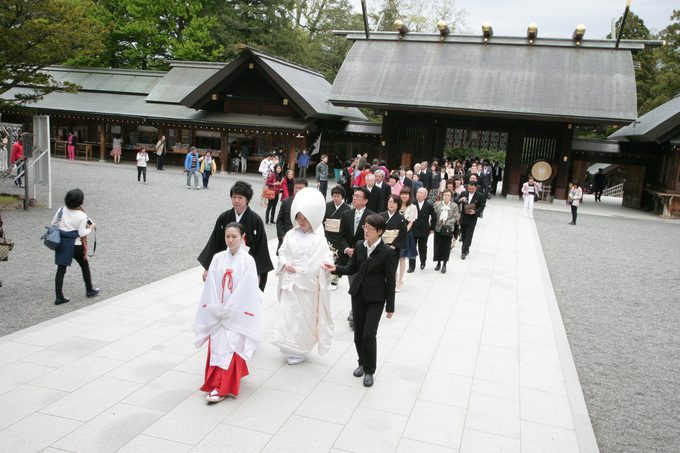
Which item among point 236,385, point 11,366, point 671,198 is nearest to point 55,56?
point 11,366

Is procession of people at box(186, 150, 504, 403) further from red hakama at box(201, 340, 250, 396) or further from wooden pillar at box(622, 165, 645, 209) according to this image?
wooden pillar at box(622, 165, 645, 209)

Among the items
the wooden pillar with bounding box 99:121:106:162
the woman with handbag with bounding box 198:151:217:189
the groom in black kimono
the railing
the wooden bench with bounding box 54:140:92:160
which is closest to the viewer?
the groom in black kimono

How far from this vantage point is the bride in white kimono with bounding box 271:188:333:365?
16.6 feet

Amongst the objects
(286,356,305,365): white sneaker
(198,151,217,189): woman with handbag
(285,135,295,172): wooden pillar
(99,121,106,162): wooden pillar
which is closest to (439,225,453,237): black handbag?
(286,356,305,365): white sneaker

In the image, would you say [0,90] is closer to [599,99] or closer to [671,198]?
[599,99]

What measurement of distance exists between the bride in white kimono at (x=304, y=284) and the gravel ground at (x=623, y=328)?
271 centimetres

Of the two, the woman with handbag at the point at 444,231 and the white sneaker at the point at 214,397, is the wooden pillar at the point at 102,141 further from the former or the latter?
the white sneaker at the point at 214,397

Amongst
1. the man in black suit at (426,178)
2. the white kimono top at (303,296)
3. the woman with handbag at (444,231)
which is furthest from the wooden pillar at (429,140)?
the white kimono top at (303,296)

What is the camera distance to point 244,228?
5.55 meters

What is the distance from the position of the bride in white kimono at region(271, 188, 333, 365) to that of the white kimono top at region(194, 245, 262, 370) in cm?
66

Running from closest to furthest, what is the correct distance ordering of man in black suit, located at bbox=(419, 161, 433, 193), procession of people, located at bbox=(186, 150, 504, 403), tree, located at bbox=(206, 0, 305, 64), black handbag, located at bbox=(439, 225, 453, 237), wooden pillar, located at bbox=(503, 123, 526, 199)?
procession of people, located at bbox=(186, 150, 504, 403), black handbag, located at bbox=(439, 225, 453, 237), man in black suit, located at bbox=(419, 161, 433, 193), wooden pillar, located at bbox=(503, 123, 526, 199), tree, located at bbox=(206, 0, 305, 64)

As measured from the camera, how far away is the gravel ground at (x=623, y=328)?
4.71m

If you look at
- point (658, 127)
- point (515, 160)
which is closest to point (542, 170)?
point (515, 160)

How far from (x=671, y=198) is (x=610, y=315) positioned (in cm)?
1557
